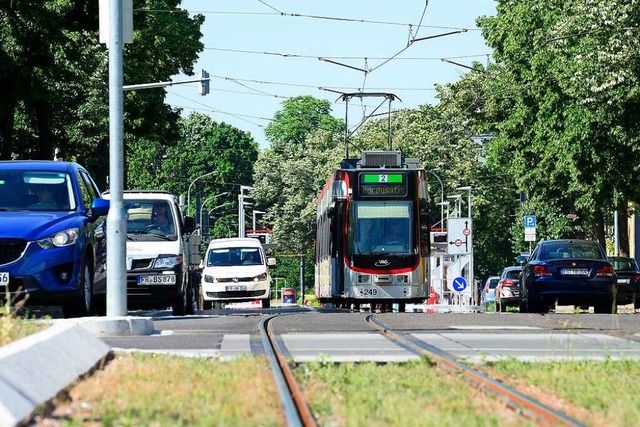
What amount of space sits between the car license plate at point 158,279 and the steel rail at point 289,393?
447 inches

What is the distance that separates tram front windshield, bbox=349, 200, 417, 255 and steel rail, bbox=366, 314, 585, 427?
1825 centimetres

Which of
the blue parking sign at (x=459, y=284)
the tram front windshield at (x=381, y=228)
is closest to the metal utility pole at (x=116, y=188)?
the tram front windshield at (x=381, y=228)

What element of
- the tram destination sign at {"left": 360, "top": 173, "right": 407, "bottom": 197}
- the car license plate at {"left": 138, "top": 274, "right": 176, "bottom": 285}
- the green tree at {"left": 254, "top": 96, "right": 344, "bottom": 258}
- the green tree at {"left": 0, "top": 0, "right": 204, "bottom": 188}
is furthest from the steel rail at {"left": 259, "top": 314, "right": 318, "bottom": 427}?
the green tree at {"left": 254, "top": 96, "right": 344, "bottom": 258}

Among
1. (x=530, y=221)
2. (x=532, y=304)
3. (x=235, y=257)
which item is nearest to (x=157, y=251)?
(x=532, y=304)

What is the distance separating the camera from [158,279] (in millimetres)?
25859

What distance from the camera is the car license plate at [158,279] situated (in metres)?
25.7

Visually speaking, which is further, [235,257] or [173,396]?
[235,257]

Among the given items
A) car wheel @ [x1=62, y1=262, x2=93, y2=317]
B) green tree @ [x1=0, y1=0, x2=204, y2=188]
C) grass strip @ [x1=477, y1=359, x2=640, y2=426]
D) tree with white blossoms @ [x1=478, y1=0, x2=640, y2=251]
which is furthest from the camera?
tree with white blossoms @ [x1=478, y1=0, x2=640, y2=251]

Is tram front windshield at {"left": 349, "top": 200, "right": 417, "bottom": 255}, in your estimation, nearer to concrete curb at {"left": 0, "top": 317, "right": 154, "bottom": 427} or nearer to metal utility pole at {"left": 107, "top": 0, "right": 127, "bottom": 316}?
metal utility pole at {"left": 107, "top": 0, "right": 127, "bottom": 316}

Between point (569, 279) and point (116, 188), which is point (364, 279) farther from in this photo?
point (116, 188)

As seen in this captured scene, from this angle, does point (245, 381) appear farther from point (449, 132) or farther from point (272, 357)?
point (449, 132)

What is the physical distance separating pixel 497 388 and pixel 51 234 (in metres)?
9.73

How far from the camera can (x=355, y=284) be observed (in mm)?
34531

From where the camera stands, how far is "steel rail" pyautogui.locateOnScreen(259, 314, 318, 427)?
26.0 ft
